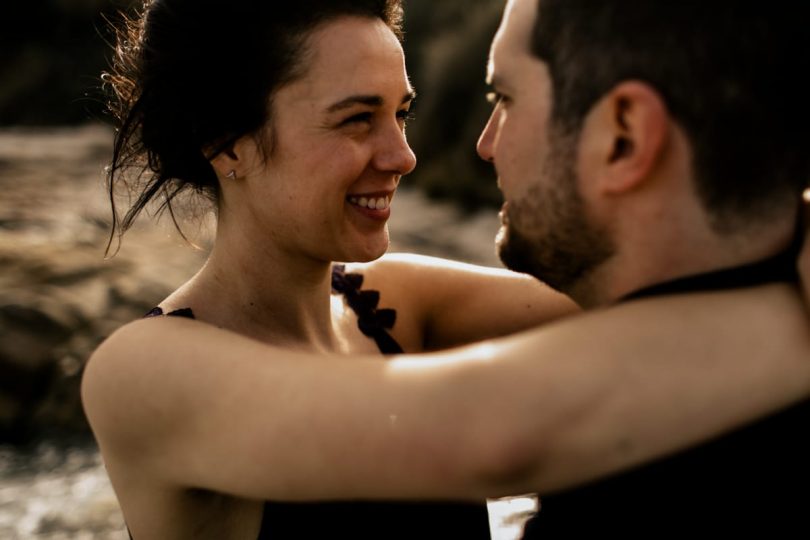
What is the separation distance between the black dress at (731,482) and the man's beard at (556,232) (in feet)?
0.67

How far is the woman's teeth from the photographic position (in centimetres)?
232

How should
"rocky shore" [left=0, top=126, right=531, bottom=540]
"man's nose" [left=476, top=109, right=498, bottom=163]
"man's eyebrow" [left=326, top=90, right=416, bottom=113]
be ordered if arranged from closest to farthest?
"man's nose" [left=476, top=109, right=498, bottom=163]
"man's eyebrow" [left=326, top=90, right=416, bottom=113]
"rocky shore" [left=0, top=126, right=531, bottom=540]

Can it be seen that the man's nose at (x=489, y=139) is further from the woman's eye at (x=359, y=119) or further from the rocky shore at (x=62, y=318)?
the rocky shore at (x=62, y=318)

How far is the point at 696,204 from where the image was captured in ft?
4.78

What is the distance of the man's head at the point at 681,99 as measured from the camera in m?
1.41

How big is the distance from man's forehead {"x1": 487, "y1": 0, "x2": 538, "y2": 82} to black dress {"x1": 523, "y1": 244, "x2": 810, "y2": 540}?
52 centimetres

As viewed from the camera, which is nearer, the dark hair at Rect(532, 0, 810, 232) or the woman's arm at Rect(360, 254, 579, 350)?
the dark hair at Rect(532, 0, 810, 232)

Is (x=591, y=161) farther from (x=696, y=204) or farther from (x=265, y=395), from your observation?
(x=265, y=395)

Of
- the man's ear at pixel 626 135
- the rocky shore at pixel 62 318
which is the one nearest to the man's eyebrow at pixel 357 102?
the man's ear at pixel 626 135

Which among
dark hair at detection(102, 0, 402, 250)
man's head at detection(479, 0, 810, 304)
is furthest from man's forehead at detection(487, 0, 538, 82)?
dark hair at detection(102, 0, 402, 250)

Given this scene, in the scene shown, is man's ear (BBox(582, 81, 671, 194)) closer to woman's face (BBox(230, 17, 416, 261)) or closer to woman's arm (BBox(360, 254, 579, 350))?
woman's face (BBox(230, 17, 416, 261))

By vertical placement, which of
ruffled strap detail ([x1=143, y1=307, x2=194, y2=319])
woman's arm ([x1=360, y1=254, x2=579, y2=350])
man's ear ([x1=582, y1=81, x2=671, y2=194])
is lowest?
woman's arm ([x1=360, y1=254, x2=579, y2=350])

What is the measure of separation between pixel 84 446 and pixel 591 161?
12.4ft

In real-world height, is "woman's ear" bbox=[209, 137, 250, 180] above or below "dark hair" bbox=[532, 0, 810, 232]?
below
